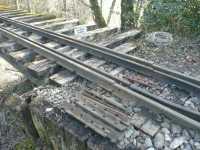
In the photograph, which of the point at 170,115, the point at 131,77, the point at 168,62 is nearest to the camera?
the point at 170,115

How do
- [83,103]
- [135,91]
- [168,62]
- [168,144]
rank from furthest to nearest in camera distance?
1. [168,62]
2. [135,91]
3. [83,103]
4. [168,144]

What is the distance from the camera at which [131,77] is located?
160 inches

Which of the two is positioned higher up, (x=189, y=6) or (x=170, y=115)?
→ (x=189, y=6)

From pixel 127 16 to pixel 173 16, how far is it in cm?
119

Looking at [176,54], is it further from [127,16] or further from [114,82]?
[127,16]

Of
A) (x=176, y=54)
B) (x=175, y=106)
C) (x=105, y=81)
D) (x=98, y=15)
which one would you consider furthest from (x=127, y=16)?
(x=175, y=106)

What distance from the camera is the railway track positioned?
3055mm

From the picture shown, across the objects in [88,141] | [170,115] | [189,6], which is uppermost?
[189,6]

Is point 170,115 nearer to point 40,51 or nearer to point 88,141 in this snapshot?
point 88,141

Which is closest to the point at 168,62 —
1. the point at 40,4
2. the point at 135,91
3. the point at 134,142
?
the point at 135,91

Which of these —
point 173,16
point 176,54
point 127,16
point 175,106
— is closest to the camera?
point 175,106

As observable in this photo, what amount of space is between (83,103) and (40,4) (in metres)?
11.9

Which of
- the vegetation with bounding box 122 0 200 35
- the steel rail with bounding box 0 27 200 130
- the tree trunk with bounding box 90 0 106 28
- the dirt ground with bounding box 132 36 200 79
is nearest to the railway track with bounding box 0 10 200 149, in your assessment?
the steel rail with bounding box 0 27 200 130

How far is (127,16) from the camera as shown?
6762 mm
